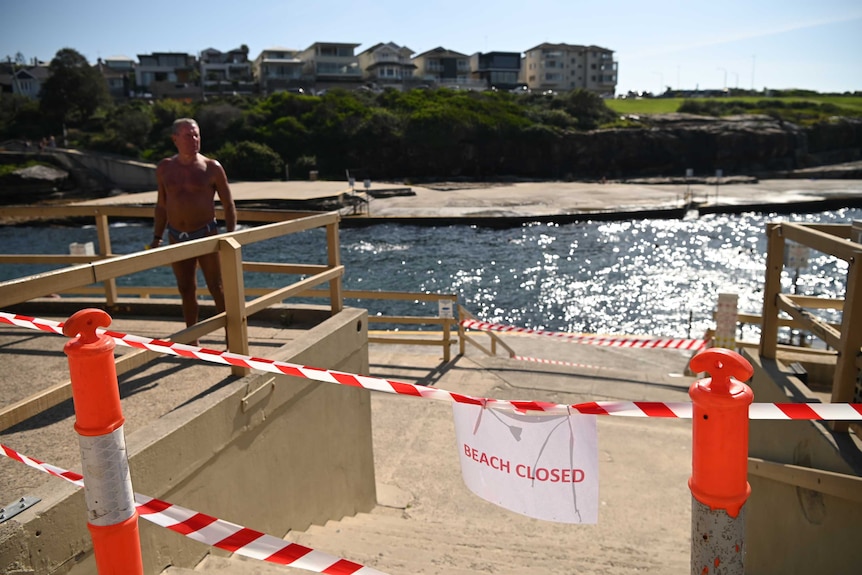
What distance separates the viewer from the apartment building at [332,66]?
9719cm

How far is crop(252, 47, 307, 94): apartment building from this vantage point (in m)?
94.1

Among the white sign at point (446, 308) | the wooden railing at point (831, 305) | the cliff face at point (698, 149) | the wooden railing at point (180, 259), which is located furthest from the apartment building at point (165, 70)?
the wooden railing at point (831, 305)

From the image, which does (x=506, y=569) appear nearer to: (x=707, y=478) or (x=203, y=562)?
(x=203, y=562)

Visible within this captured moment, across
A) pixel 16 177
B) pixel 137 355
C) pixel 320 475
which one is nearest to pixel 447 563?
pixel 320 475

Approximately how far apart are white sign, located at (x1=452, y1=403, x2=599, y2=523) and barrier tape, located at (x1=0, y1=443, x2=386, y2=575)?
1.73 ft

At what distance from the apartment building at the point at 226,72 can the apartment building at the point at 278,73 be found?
189 cm

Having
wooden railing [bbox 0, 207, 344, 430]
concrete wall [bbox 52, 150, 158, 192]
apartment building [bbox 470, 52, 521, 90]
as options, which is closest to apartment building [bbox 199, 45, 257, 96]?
concrete wall [bbox 52, 150, 158, 192]

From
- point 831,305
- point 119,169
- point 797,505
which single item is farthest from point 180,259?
point 119,169

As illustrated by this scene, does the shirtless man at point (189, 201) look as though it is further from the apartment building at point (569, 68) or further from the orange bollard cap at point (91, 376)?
the apartment building at point (569, 68)

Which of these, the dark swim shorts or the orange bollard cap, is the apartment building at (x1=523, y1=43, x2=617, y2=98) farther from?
the orange bollard cap

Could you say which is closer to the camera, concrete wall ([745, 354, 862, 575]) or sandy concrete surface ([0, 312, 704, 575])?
concrete wall ([745, 354, 862, 575])

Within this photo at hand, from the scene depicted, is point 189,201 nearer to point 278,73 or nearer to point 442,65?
point 278,73

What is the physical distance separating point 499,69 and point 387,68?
24770mm

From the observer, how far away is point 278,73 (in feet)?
316
